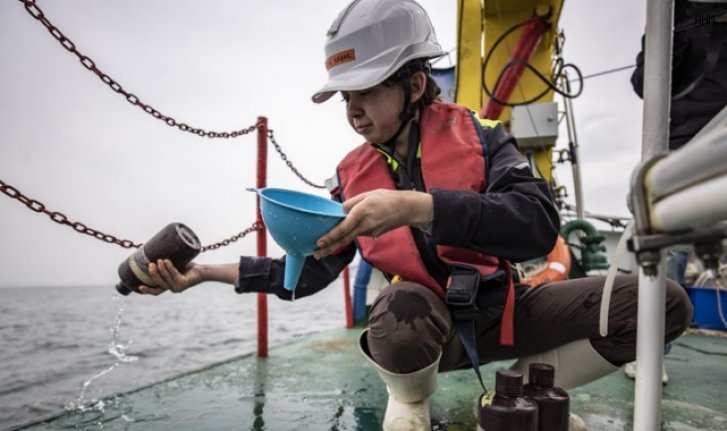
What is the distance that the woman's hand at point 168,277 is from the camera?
60.8 inches

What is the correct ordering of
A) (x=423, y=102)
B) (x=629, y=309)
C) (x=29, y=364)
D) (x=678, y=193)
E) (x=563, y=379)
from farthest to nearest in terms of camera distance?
(x=29, y=364) < (x=423, y=102) < (x=563, y=379) < (x=629, y=309) < (x=678, y=193)

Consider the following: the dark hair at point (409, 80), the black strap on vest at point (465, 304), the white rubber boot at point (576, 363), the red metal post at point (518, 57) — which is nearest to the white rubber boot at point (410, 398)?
the black strap on vest at point (465, 304)

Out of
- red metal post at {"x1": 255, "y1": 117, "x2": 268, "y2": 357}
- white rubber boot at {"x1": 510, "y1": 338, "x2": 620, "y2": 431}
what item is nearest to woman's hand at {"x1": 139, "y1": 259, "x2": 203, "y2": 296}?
red metal post at {"x1": 255, "y1": 117, "x2": 268, "y2": 357}

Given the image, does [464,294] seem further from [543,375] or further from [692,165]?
[692,165]

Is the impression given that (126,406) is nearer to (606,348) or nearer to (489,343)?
(489,343)

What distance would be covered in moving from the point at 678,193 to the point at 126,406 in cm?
220

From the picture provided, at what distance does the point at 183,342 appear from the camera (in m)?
7.18

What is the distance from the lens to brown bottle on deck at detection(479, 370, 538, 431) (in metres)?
1.04

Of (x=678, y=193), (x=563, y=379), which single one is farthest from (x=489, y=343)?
(x=678, y=193)

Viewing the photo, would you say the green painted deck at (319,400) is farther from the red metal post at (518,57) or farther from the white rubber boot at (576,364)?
the red metal post at (518,57)

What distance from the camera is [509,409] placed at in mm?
1045

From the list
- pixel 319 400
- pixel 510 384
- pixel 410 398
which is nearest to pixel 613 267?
pixel 510 384

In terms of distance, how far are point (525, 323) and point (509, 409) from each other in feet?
1.74

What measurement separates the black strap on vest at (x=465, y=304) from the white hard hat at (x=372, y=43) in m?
0.74
